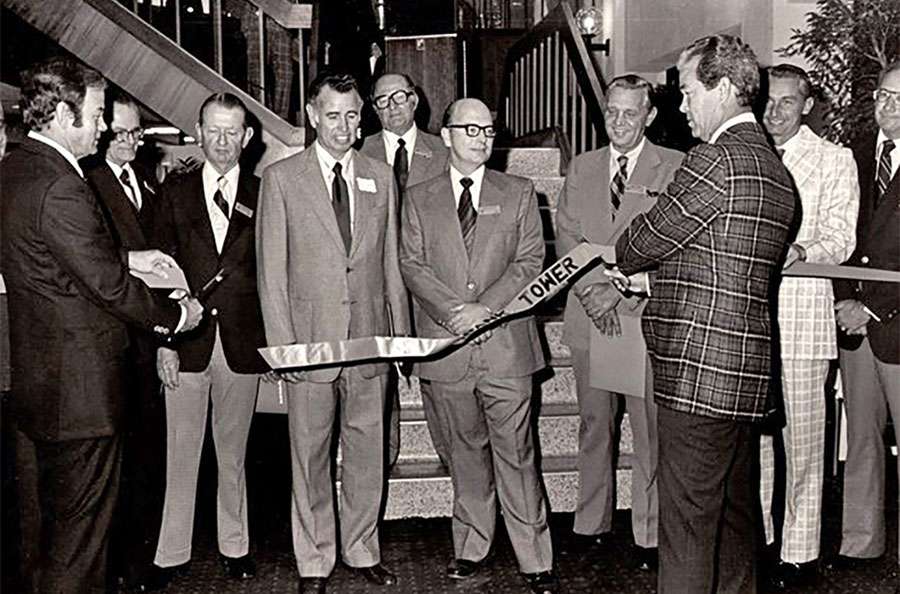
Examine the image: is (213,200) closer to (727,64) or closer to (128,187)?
(128,187)

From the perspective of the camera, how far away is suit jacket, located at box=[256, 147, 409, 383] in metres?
3.60

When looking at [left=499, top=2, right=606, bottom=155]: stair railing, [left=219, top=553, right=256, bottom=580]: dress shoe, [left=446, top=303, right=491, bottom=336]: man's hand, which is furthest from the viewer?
[left=499, top=2, right=606, bottom=155]: stair railing

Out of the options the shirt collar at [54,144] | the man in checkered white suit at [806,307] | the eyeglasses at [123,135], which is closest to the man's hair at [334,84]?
the eyeglasses at [123,135]

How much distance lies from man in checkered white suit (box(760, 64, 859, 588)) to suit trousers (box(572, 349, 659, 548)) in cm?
50

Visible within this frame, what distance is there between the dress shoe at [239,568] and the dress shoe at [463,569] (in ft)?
2.49

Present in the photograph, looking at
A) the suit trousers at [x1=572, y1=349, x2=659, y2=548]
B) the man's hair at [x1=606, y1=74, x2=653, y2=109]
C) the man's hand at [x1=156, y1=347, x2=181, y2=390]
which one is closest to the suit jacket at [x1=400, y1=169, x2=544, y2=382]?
the suit trousers at [x1=572, y1=349, x2=659, y2=548]

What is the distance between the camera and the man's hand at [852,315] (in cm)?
380

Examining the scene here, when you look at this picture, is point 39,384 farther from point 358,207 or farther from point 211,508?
point 211,508

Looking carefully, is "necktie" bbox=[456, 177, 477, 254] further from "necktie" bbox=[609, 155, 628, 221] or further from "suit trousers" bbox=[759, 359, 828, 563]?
"suit trousers" bbox=[759, 359, 828, 563]

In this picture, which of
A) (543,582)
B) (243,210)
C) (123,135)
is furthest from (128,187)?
(543,582)

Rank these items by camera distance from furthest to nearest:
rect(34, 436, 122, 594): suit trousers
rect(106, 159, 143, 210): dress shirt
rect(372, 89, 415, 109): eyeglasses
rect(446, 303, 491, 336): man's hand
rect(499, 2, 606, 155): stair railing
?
rect(499, 2, 606, 155): stair railing, rect(372, 89, 415, 109): eyeglasses, rect(106, 159, 143, 210): dress shirt, rect(446, 303, 491, 336): man's hand, rect(34, 436, 122, 594): suit trousers

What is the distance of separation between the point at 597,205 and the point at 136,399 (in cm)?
187

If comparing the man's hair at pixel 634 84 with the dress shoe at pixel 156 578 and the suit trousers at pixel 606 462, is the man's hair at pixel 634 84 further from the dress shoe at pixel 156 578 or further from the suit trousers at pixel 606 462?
the dress shoe at pixel 156 578

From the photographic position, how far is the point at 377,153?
15.0ft
